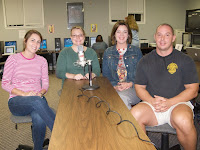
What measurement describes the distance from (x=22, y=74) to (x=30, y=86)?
14 cm

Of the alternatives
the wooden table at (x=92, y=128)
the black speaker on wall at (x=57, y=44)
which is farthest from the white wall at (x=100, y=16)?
the wooden table at (x=92, y=128)

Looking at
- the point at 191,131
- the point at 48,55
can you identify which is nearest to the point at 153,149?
the point at 191,131

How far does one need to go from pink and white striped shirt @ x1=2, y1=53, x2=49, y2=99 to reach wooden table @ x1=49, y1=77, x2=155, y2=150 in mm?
588

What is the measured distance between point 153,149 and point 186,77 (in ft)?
3.66

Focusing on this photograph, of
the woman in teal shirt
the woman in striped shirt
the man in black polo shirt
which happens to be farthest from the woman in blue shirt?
the woman in striped shirt

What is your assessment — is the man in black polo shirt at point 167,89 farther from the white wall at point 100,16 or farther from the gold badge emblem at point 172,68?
the white wall at point 100,16

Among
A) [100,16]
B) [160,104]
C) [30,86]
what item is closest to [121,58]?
[160,104]

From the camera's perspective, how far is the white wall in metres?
7.38

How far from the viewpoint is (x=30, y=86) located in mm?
2076

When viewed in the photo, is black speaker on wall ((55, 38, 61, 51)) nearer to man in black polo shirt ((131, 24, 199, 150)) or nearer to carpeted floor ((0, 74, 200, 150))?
carpeted floor ((0, 74, 200, 150))

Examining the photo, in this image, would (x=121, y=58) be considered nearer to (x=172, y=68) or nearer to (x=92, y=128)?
(x=172, y=68)

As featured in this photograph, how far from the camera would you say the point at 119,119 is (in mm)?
1210

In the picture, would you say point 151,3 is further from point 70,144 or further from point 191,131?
point 70,144

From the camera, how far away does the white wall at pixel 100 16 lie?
7.38m
